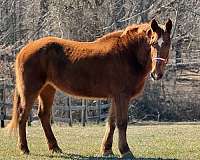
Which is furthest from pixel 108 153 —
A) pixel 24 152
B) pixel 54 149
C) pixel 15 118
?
pixel 15 118

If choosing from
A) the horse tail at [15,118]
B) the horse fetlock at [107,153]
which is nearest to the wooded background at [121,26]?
the horse tail at [15,118]

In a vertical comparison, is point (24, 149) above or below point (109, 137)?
below

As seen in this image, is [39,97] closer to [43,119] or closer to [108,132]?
[43,119]

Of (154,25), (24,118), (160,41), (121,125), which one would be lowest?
(121,125)

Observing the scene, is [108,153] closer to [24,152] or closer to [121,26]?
[24,152]

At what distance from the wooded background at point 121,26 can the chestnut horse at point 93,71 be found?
1859 centimetres

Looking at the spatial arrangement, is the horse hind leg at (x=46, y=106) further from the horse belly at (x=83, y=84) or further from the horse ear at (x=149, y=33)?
the horse ear at (x=149, y=33)

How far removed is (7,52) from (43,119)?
68.9ft

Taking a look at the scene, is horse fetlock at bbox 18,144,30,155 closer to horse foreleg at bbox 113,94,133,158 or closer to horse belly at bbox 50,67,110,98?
horse belly at bbox 50,67,110,98

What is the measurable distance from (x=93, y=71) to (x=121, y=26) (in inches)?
895

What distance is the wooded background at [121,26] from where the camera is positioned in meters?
30.5

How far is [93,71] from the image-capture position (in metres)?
9.36

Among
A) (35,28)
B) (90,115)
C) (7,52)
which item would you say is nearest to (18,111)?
(90,115)

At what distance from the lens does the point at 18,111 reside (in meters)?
9.80
